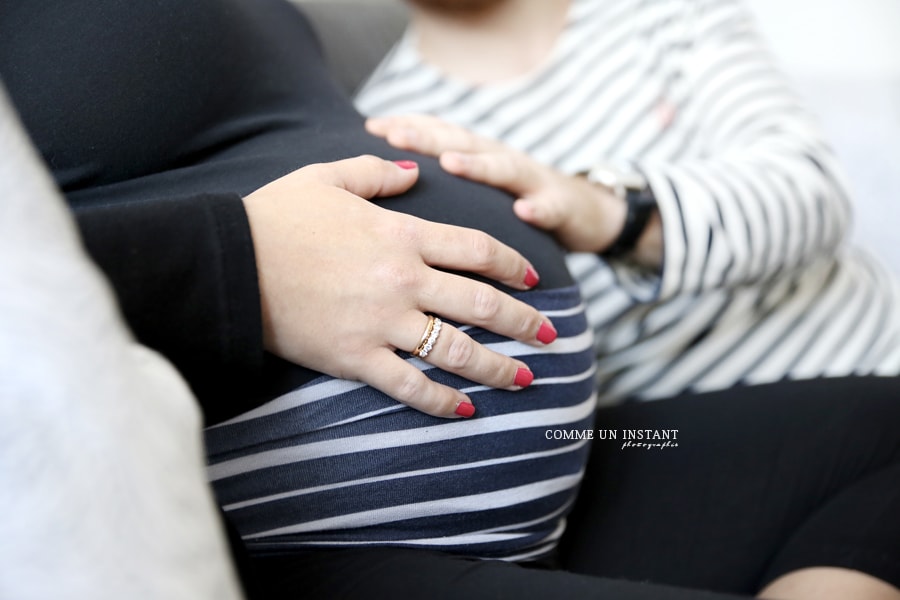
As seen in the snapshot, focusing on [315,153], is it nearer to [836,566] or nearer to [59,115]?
[59,115]

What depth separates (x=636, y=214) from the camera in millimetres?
782

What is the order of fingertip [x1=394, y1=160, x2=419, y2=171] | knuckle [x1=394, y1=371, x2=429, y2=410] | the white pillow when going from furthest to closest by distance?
fingertip [x1=394, y1=160, x2=419, y2=171] < knuckle [x1=394, y1=371, x2=429, y2=410] < the white pillow

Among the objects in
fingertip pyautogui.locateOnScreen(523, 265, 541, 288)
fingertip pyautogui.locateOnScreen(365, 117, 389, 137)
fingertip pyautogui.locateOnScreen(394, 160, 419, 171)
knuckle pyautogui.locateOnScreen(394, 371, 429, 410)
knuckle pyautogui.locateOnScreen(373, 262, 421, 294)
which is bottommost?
knuckle pyautogui.locateOnScreen(394, 371, 429, 410)

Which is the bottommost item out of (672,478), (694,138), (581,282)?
(672,478)

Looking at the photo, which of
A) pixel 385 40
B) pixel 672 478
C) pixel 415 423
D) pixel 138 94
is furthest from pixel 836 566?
pixel 385 40

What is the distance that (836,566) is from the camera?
62 centimetres

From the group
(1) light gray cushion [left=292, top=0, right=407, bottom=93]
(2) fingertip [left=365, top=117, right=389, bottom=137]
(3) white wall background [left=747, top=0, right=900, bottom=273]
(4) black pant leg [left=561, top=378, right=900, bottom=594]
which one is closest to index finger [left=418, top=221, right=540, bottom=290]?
(2) fingertip [left=365, top=117, right=389, bottom=137]

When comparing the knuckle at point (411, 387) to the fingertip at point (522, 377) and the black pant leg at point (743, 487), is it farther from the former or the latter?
the black pant leg at point (743, 487)

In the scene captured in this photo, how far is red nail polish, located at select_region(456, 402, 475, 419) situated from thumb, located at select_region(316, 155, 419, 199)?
176 millimetres

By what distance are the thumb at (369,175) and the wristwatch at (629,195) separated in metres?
0.27

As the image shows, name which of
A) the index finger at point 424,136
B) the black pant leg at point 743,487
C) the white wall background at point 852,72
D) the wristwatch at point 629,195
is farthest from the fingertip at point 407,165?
the white wall background at point 852,72

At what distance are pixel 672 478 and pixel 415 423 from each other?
0.36 meters

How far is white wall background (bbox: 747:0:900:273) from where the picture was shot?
1.70 meters

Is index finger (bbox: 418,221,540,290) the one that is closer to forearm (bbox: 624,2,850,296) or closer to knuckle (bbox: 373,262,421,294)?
knuckle (bbox: 373,262,421,294)
